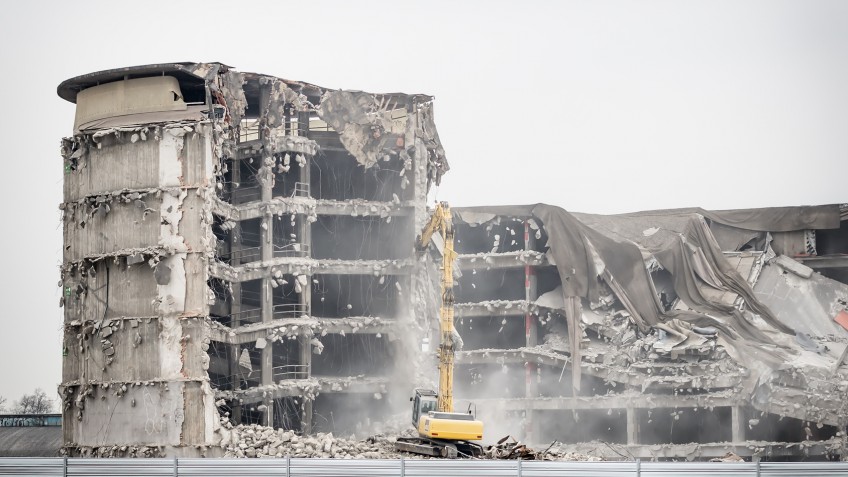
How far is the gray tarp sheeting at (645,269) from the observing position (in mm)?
50531

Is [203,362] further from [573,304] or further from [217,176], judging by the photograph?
[573,304]

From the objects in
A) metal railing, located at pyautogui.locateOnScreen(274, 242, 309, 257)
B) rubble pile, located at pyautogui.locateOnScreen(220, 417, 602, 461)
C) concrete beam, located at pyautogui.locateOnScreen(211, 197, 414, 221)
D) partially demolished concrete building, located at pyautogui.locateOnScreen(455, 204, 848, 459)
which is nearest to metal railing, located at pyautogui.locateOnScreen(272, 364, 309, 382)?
rubble pile, located at pyautogui.locateOnScreen(220, 417, 602, 461)

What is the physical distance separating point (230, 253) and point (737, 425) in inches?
892

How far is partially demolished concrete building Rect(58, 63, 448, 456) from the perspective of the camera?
147 feet

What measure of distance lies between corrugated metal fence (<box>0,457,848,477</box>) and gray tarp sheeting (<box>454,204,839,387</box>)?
73.8ft

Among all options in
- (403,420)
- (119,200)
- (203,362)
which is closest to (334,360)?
(403,420)

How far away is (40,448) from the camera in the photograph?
180 ft

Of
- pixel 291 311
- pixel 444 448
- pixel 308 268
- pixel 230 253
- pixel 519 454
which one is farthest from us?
pixel 230 253

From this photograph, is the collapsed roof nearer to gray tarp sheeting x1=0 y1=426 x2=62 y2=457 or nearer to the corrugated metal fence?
the corrugated metal fence

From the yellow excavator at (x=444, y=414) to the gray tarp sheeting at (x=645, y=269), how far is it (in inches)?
297

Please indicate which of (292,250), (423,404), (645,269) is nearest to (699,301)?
(645,269)

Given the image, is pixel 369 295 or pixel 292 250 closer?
pixel 292 250

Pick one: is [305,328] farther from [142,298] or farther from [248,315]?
[142,298]

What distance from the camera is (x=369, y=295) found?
52625mm
